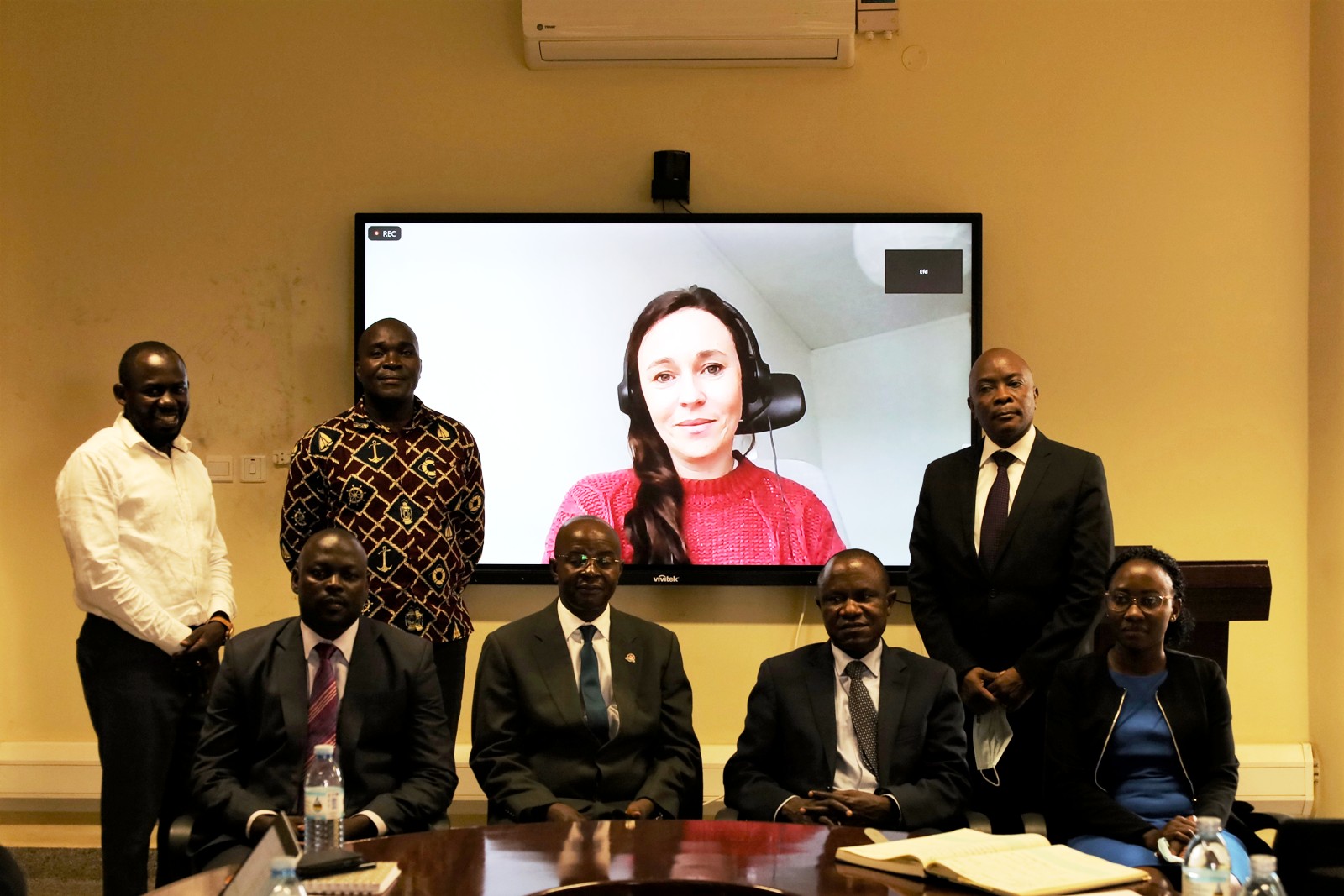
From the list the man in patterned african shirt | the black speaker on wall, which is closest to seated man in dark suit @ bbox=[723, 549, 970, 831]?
the man in patterned african shirt

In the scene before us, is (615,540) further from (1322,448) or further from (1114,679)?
(1322,448)

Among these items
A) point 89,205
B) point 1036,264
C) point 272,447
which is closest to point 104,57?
point 89,205

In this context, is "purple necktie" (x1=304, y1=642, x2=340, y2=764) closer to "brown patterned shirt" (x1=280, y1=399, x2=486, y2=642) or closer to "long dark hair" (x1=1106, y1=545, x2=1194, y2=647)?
"brown patterned shirt" (x1=280, y1=399, x2=486, y2=642)

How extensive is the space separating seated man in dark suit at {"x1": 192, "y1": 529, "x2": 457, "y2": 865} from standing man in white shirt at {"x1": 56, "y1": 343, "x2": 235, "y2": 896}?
0.78 metres

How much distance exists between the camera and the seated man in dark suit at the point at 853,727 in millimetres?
3059

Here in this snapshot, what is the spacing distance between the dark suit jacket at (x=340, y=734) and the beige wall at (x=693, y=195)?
193 centimetres

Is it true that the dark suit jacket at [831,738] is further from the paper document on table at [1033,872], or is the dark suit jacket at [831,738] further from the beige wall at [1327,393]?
the beige wall at [1327,393]

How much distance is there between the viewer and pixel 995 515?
3.64 m

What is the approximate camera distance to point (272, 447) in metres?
5.10

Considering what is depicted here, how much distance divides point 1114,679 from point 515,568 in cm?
252

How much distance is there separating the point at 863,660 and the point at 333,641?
1342 mm

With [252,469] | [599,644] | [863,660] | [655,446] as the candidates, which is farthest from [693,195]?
[863,660]

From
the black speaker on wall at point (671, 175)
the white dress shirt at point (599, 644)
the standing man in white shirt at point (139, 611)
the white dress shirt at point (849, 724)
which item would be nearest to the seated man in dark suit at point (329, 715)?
the white dress shirt at point (599, 644)

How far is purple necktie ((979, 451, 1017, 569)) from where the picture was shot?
3.62 meters
